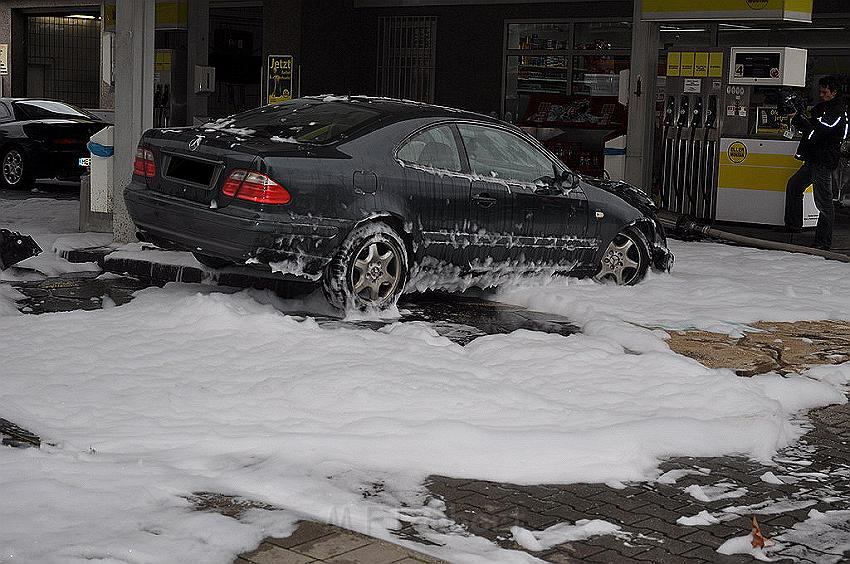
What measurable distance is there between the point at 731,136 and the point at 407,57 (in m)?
10.3

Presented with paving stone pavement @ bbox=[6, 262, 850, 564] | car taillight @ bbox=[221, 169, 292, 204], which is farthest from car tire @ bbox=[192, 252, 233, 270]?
paving stone pavement @ bbox=[6, 262, 850, 564]

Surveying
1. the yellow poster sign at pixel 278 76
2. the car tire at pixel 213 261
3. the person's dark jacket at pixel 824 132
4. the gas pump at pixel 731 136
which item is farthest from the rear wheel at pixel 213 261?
the yellow poster sign at pixel 278 76

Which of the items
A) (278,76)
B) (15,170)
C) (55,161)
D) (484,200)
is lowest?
(15,170)

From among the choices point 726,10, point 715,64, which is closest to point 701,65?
point 715,64

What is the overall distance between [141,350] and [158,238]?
2035 mm

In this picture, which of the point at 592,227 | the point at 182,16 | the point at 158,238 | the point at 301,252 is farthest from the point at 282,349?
the point at 182,16

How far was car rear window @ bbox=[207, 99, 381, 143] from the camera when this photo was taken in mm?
8750

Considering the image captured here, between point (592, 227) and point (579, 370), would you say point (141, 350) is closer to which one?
point (579, 370)

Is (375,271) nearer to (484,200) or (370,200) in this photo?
(370,200)

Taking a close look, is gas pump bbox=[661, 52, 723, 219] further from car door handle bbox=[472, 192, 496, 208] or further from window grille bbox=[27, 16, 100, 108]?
window grille bbox=[27, 16, 100, 108]

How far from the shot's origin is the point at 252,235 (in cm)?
804

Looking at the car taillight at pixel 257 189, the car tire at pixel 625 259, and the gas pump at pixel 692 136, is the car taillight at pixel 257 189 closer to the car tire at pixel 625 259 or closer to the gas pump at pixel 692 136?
the car tire at pixel 625 259

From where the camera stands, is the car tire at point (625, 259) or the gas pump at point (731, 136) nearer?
the car tire at point (625, 259)

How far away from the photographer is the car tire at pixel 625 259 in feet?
33.6
